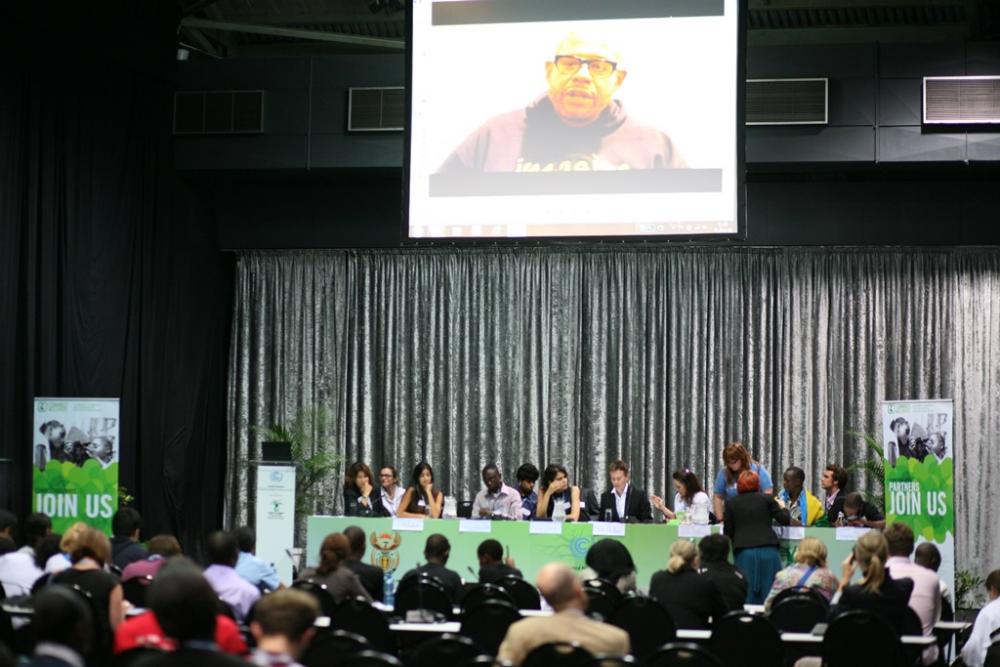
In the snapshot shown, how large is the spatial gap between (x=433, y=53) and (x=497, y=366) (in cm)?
464

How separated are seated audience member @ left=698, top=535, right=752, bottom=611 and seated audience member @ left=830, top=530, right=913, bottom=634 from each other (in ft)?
2.83

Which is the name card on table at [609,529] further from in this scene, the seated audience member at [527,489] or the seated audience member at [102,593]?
the seated audience member at [102,593]

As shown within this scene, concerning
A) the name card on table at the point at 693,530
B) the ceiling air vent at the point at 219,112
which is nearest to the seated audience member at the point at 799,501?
the name card on table at the point at 693,530

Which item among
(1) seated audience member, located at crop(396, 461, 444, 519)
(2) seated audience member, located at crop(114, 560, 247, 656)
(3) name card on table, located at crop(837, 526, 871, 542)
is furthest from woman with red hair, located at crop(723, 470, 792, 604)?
(2) seated audience member, located at crop(114, 560, 247, 656)

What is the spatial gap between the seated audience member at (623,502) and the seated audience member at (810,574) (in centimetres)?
327

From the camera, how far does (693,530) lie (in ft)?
34.7

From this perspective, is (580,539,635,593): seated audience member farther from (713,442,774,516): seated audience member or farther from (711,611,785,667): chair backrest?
(713,442,774,516): seated audience member

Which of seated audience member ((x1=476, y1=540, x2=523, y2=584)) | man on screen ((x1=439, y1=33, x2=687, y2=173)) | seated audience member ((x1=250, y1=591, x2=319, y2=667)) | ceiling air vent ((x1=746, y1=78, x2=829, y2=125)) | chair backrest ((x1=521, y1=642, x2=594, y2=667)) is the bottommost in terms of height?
seated audience member ((x1=476, y1=540, x2=523, y2=584))

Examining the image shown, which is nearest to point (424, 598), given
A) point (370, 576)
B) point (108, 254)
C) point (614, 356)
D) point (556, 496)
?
point (370, 576)

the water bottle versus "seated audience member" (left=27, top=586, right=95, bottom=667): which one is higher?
"seated audience member" (left=27, top=586, right=95, bottom=667)

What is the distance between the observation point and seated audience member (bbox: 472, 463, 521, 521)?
1168 cm

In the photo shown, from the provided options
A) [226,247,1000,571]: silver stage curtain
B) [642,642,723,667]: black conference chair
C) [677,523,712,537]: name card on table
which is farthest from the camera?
[226,247,1000,571]: silver stage curtain

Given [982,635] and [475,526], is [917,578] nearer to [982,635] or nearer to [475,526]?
[982,635]

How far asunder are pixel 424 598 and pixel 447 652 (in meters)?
2.23
